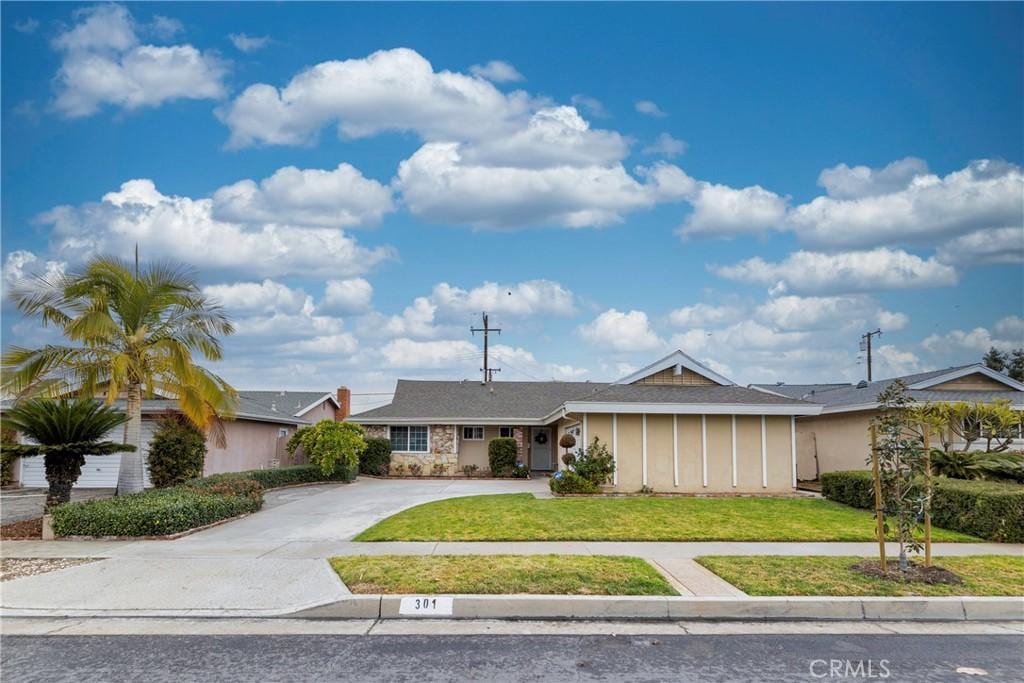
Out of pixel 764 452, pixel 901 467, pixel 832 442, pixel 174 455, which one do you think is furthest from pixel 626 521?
pixel 832 442

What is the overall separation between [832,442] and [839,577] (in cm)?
1574

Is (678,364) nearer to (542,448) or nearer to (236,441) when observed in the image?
(542,448)

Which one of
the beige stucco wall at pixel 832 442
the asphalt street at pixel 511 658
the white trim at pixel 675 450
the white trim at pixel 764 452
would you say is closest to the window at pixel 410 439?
the white trim at pixel 675 450

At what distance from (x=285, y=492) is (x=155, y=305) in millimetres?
8198

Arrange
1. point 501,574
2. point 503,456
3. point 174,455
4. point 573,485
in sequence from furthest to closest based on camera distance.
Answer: point 503,456, point 573,485, point 174,455, point 501,574

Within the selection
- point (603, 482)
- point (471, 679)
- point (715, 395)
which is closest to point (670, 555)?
point (471, 679)

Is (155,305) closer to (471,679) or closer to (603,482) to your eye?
(603,482)

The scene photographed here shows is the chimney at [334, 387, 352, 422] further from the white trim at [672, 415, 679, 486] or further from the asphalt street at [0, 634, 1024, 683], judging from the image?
the asphalt street at [0, 634, 1024, 683]

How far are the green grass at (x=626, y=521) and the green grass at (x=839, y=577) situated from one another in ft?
7.19

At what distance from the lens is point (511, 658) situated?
20.4 ft

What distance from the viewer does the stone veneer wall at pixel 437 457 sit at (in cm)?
2927

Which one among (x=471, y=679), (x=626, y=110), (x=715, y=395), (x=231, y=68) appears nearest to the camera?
(x=471, y=679)

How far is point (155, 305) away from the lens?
1574 centimetres

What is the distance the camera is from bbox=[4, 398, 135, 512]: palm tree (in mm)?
12828
